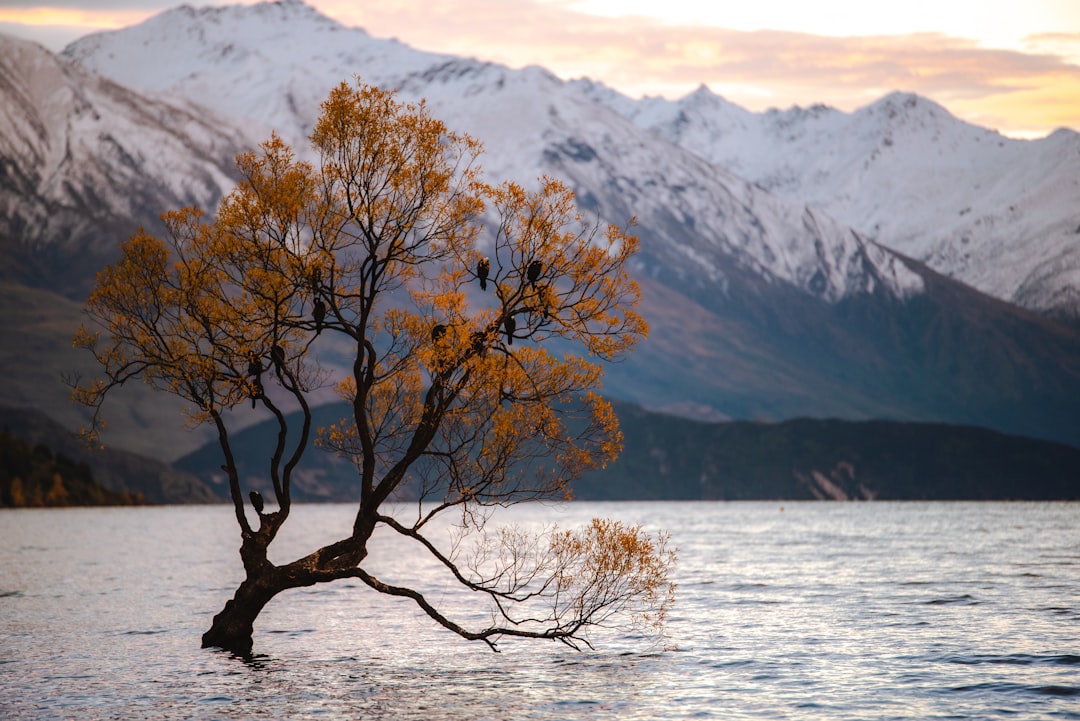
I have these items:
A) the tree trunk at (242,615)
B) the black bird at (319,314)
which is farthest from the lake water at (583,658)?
the black bird at (319,314)

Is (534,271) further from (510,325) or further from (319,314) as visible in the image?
(319,314)

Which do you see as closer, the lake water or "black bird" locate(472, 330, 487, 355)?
the lake water

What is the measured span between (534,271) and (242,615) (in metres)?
18.2

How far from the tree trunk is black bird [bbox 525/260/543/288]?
14830 millimetres

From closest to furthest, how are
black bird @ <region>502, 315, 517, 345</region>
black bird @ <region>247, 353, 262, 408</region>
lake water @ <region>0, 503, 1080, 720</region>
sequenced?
lake water @ <region>0, 503, 1080, 720</region> < black bird @ <region>502, 315, 517, 345</region> < black bird @ <region>247, 353, 262, 408</region>

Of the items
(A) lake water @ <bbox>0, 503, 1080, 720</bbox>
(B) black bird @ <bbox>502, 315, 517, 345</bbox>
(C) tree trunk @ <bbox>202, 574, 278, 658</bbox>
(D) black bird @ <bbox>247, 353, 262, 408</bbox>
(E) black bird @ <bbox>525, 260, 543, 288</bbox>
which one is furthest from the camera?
Result: (C) tree trunk @ <bbox>202, 574, 278, 658</bbox>

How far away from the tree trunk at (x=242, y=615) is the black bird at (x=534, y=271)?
14830 mm

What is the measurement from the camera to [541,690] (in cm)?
4441

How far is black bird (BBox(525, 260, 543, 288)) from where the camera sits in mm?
Answer: 44812

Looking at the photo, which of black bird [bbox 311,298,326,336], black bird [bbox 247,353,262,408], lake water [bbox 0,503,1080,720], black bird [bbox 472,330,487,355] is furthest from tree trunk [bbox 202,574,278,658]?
black bird [bbox 472,330,487,355]

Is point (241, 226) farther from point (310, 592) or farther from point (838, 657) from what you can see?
point (310, 592)

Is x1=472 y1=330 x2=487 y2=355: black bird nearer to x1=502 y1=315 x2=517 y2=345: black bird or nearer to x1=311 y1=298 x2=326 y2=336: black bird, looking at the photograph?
x1=502 y1=315 x2=517 y2=345: black bird

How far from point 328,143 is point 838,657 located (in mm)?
29833

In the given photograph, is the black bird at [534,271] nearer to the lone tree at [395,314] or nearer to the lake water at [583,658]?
the lone tree at [395,314]
